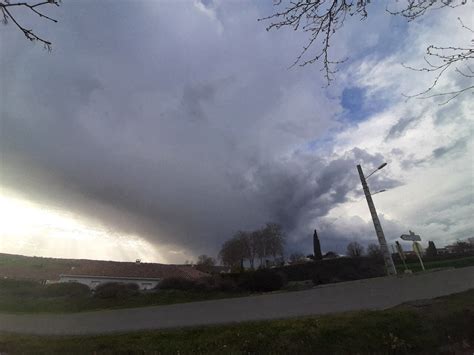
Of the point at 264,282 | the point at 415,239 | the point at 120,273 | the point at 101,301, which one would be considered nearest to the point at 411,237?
the point at 415,239

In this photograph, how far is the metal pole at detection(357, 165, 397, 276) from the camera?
743 inches

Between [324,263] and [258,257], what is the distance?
19.0 metres

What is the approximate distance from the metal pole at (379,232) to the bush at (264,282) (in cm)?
835

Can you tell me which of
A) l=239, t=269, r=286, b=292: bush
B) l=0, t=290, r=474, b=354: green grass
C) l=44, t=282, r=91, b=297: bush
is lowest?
l=0, t=290, r=474, b=354: green grass

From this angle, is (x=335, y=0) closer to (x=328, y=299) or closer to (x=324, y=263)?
(x=328, y=299)

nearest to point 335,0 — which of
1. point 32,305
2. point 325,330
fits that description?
point 325,330

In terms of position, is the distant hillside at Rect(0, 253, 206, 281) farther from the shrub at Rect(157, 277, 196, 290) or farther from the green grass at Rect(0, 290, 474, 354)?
the green grass at Rect(0, 290, 474, 354)

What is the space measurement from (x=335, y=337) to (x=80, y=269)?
4463 centimetres

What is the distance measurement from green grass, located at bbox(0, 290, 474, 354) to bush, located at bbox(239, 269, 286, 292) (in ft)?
56.8

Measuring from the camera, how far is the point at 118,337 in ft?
28.1

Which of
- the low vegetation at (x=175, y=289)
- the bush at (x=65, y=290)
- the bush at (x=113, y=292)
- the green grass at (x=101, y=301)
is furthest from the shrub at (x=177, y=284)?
the bush at (x=65, y=290)

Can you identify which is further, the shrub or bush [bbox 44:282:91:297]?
bush [bbox 44:282:91:297]

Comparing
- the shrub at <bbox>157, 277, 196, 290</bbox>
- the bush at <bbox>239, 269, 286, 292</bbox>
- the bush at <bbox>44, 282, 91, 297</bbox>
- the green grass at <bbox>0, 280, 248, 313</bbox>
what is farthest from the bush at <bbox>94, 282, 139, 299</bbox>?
the bush at <bbox>239, 269, 286, 292</bbox>

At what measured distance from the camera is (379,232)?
779 inches
